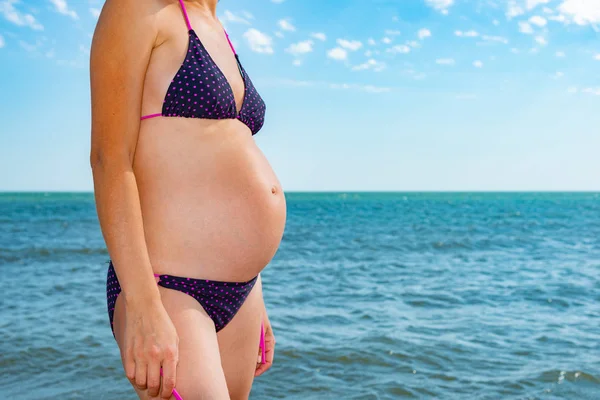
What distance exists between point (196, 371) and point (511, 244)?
19715mm

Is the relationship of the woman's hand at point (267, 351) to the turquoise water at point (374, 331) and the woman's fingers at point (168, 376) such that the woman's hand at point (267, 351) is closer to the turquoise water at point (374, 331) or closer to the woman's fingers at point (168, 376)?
the woman's fingers at point (168, 376)

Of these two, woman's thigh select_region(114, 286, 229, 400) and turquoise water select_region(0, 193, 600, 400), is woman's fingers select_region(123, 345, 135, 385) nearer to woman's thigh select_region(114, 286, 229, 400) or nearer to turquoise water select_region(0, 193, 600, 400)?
woman's thigh select_region(114, 286, 229, 400)

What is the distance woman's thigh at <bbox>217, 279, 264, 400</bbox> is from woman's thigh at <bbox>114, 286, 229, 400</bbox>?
15 centimetres

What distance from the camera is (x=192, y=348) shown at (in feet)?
4.86

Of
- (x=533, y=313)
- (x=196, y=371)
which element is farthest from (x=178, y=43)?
(x=533, y=313)

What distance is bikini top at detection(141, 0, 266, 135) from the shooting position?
4.98 feet

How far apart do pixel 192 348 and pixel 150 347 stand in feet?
0.41

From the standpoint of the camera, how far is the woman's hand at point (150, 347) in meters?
1.39

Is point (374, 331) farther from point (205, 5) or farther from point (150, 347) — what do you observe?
point (150, 347)

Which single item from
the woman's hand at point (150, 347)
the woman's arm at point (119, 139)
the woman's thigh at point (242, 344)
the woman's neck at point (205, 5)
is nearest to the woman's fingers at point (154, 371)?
the woman's hand at point (150, 347)

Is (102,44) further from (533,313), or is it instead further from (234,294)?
(533,313)

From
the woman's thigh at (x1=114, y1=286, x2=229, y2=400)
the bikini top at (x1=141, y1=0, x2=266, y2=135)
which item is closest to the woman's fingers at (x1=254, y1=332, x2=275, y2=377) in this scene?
the woman's thigh at (x1=114, y1=286, x2=229, y2=400)

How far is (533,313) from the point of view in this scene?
27.0ft

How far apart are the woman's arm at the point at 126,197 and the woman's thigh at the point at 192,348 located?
5cm
